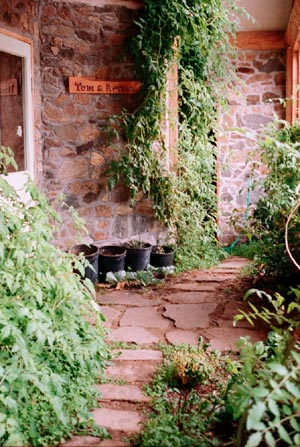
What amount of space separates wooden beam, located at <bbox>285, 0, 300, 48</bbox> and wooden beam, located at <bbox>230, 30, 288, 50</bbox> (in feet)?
0.46

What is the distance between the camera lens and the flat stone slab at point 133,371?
307 centimetres

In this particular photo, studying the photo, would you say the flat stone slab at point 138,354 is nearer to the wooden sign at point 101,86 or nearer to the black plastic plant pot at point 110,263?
the black plastic plant pot at point 110,263

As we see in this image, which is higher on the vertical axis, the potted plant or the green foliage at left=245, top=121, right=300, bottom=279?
the green foliage at left=245, top=121, right=300, bottom=279

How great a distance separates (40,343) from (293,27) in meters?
4.89

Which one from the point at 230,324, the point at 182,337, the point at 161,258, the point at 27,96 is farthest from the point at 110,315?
the point at 27,96

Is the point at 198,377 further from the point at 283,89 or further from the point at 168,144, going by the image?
the point at 283,89

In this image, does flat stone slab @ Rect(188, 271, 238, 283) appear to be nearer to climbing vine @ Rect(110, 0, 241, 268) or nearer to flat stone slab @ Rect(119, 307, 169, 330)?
climbing vine @ Rect(110, 0, 241, 268)

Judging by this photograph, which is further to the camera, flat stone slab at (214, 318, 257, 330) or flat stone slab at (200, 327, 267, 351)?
flat stone slab at (214, 318, 257, 330)

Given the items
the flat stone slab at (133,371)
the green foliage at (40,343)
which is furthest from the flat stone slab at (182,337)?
the green foliage at (40,343)

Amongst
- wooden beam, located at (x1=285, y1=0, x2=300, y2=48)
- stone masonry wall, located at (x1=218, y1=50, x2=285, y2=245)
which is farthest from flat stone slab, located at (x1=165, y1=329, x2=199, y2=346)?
wooden beam, located at (x1=285, y1=0, x2=300, y2=48)

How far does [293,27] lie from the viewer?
602cm

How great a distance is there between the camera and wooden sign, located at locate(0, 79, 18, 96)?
4.55m

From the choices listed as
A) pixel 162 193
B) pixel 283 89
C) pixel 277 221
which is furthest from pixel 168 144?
pixel 283 89

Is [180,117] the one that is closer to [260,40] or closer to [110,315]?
[260,40]
